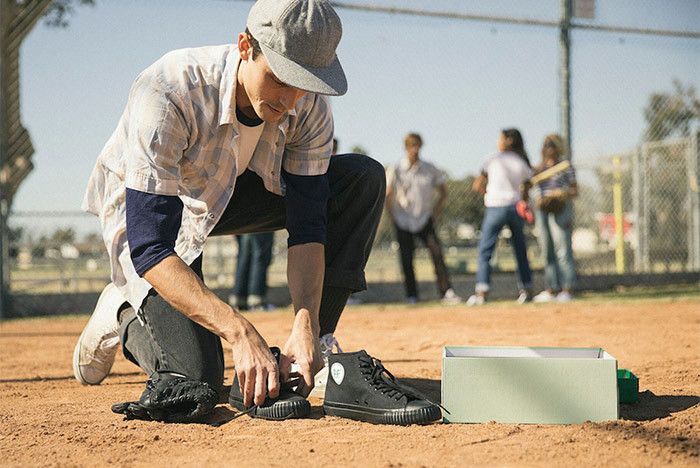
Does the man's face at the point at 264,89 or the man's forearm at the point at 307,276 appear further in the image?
the man's forearm at the point at 307,276

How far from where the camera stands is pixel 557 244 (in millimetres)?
9570

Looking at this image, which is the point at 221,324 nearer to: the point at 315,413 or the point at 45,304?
the point at 315,413

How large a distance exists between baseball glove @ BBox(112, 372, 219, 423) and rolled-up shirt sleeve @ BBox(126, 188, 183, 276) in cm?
46

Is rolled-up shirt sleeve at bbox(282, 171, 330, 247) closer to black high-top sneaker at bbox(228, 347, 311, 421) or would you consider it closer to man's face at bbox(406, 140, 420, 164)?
black high-top sneaker at bbox(228, 347, 311, 421)

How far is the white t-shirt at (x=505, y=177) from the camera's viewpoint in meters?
9.08

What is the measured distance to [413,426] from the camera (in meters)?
2.99

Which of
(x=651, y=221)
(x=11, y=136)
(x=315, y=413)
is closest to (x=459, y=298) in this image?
(x=651, y=221)

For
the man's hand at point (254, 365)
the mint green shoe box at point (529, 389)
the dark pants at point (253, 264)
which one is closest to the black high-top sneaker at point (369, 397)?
the mint green shoe box at point (529, 389)

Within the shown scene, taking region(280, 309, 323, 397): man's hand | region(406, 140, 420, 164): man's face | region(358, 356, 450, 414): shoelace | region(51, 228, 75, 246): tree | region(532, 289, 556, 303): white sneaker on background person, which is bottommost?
region(532, 289, 556, 303): white sneaker on background person

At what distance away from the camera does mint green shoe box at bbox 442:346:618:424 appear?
2951mm

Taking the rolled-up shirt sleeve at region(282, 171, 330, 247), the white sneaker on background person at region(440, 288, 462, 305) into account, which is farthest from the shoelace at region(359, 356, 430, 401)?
the white sneaker on background person at region(440, 288, 462, 305)

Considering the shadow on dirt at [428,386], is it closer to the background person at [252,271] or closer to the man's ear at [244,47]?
the man's ear at [244,47]

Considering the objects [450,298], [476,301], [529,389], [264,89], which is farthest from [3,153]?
[529,389]

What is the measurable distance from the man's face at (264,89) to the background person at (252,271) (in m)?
5.55
